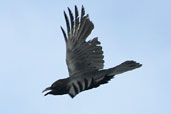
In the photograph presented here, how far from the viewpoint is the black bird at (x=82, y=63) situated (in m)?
15.0

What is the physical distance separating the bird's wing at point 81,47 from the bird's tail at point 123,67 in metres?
1.01

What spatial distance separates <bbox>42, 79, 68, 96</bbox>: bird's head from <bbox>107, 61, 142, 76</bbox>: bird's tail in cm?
134

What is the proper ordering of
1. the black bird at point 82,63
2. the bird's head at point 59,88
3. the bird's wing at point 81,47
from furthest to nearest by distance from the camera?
the bird's wing at point 81,47 → the bird's head at point 59,88 → the black bird at point 82,63

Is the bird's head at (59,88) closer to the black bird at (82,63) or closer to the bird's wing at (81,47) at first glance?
the black bird at (82,63)

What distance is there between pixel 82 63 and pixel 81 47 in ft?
2.85

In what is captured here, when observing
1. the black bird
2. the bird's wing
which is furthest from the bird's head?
the bird's wing

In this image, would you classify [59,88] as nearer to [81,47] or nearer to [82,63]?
[82,63]

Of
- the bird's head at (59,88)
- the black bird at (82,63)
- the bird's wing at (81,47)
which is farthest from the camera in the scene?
the bird's wing at (81,47)

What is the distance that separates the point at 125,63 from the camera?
1623cm

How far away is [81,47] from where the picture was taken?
1783 centimetres

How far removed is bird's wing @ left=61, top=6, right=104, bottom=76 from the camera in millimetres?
17047

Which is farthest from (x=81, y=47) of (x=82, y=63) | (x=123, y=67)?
(x=123, y=67)

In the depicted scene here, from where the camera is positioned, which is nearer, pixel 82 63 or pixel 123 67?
pixel 123 67

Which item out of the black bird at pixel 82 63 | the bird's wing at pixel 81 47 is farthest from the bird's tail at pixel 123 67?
the bird's wing at pixel 81 47
